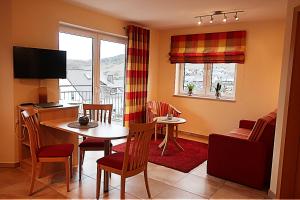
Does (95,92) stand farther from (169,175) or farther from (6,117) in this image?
(169,175)

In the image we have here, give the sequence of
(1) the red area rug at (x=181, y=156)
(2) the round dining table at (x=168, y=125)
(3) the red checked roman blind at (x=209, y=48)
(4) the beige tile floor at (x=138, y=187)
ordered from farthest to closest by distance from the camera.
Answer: (3) the red checked roman blind at (x=209, y=48) → (2) the round dining table at (x=168, y=125) → (1) the red area rug at (x=181, y=156) → (4) the beige tile floor at (x=138, y=187)

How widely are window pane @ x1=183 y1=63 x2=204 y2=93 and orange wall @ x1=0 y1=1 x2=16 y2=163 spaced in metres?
3.64

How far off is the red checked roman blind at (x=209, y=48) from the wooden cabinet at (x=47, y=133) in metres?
2.83

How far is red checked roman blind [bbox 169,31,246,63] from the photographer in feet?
15.1

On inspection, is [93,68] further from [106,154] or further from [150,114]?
[106,154]

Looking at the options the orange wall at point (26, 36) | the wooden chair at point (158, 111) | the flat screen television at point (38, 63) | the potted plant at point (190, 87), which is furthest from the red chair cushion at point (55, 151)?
the potted plant at point (190, 87)

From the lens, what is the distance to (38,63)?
3.32m

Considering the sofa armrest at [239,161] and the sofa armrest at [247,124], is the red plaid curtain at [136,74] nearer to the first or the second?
the sofa armrest at [247,124]

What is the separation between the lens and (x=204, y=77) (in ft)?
17.2

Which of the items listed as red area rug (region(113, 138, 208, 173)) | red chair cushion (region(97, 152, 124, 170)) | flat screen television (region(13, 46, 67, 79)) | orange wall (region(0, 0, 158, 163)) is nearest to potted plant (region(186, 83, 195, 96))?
red area rug (region(113, 138, 208, 173))

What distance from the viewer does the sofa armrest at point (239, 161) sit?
111 inches

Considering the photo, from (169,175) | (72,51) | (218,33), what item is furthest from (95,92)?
(218,33)

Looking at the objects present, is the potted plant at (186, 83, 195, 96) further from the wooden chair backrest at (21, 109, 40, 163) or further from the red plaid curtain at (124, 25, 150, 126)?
the wooden chair backrest at (21, 109, 40, 163)

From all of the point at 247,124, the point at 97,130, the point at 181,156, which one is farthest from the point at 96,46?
the point at 247,124
